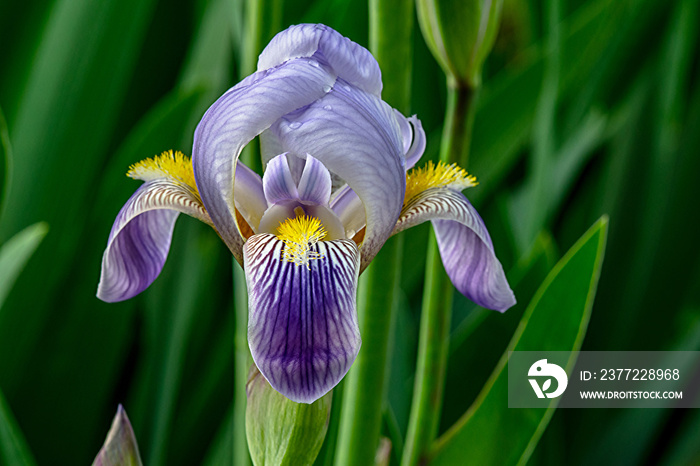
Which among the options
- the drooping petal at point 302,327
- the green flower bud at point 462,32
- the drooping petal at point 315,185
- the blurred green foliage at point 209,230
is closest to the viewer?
the drooping petal at point 302,327

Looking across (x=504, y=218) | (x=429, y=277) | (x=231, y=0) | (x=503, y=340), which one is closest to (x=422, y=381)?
(x=429, y=277)

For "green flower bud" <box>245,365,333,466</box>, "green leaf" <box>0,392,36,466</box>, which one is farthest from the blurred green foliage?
"green flower bud" <box>245,365,333,466</box>

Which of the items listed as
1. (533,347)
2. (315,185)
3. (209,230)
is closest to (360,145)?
(315,185)

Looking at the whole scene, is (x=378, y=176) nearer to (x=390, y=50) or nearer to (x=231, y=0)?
(x=390, y=50)

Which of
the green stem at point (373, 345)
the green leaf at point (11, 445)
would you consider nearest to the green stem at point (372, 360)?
the green stem at point (373, 345)

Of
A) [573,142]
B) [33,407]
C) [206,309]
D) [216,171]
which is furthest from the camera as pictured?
[573,142]

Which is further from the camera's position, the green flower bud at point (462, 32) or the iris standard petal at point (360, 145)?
the green flower bud at point (462, 32)

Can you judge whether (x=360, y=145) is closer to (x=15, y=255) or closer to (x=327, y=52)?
(x=327, y=52)

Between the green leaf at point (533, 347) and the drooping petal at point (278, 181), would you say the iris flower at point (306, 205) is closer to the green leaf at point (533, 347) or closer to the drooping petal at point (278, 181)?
the drooping petal at point (278, 181)
